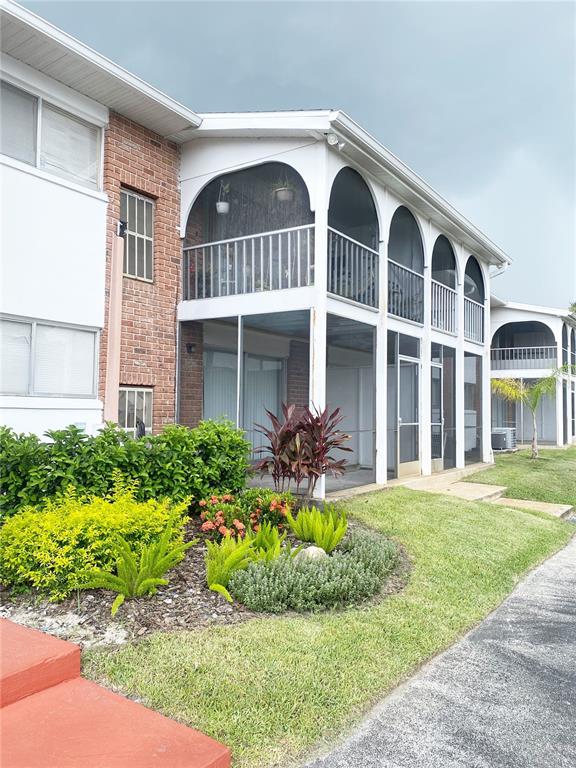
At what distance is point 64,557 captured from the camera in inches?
171

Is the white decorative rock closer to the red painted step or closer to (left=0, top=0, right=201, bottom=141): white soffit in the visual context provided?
the red painted step

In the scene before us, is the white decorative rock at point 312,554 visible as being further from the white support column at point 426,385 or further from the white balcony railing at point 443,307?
the white balcony railing at point 443,307

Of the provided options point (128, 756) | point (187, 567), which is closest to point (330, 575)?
point (187, 567)

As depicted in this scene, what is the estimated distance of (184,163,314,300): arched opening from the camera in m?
9.34

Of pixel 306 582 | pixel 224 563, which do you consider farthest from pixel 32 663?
pixel 306 582

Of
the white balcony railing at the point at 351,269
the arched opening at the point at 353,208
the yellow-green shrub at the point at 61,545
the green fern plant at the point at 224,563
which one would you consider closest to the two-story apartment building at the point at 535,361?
the arched opening at the point at 353,208

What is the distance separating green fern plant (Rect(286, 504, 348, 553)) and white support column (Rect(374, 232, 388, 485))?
394 cm

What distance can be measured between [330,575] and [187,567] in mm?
1279

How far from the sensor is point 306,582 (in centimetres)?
475

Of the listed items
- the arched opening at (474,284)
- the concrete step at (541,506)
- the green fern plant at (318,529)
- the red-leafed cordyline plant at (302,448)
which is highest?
the arched opening at (474,284)

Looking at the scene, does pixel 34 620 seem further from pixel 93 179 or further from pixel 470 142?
pixel 470 142

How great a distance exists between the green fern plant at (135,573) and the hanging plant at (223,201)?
712cm

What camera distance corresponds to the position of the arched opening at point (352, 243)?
9.38m

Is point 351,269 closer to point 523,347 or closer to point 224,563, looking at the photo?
point 224,563
